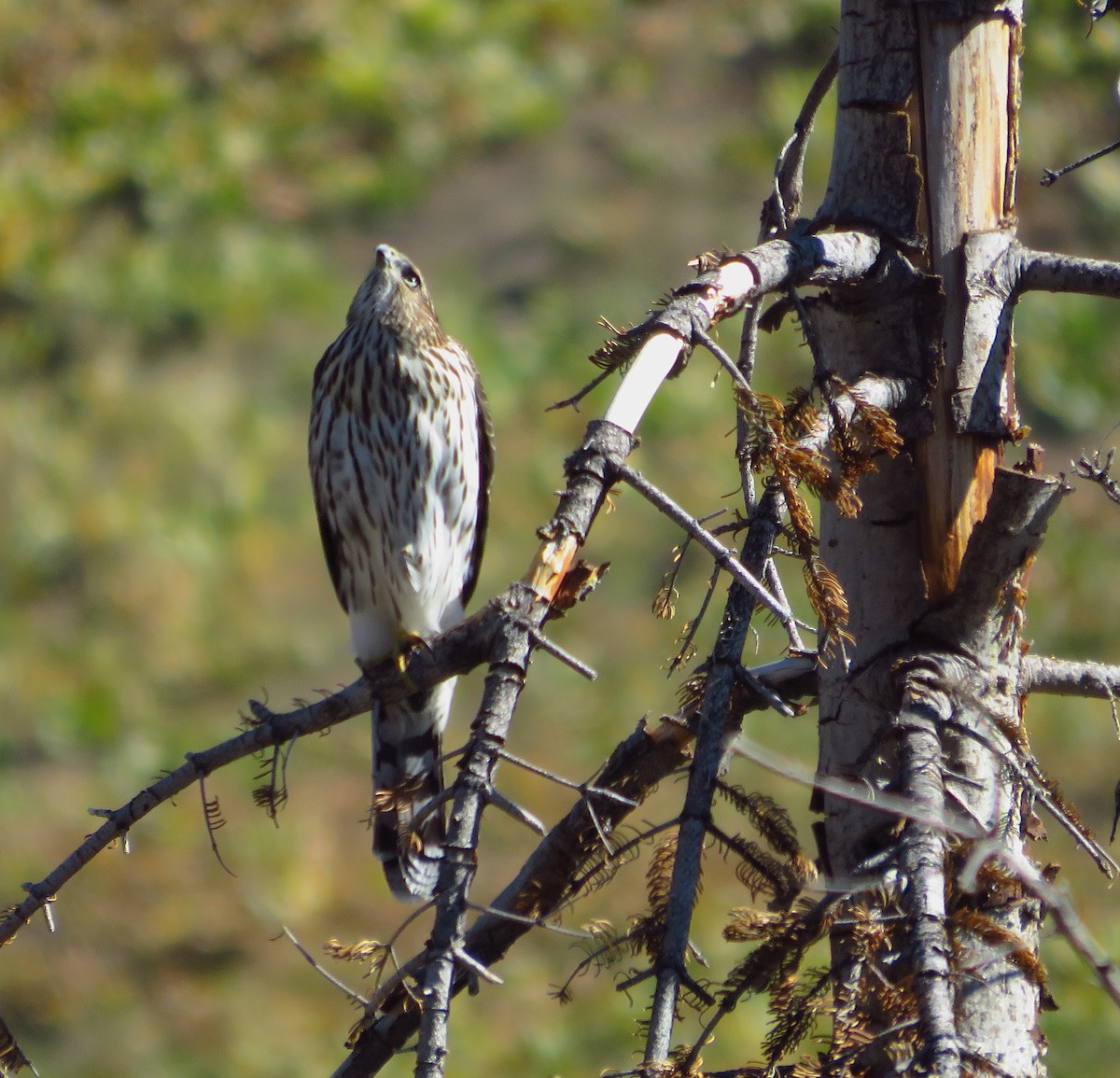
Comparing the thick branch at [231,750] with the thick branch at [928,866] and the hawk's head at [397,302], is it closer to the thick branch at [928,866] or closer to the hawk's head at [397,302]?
the thick branch at [928,866]

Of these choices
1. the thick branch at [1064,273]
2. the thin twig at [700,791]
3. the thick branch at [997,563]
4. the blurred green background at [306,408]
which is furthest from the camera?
the blurred green background at [306,408]

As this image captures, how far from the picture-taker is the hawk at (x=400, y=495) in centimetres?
409

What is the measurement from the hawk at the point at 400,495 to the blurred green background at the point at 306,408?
23.7 inches

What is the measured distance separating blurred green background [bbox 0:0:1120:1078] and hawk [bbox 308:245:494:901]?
0.60 m

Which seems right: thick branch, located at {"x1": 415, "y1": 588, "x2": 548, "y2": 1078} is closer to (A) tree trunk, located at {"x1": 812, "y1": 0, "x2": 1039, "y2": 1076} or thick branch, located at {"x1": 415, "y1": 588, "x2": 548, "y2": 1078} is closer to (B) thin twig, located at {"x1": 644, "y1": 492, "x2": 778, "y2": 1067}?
(B) thin twig, located at {"x1": 644, "y1": 492, "x2": 778, "y2": 1067}

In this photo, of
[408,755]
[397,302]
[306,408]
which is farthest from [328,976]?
[306,408]

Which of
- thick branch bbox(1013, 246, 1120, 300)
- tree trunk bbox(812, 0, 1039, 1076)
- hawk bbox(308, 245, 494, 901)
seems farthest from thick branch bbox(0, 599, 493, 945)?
hawk bbox(308, 245, 494, 901)

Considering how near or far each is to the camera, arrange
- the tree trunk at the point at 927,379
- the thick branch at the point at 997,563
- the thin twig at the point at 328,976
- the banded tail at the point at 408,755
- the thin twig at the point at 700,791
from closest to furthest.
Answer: the thin twig at the point at 700,791 → the thin twig at the point at 328,976 → the thick branch at the point at 997,563 → the tree trunk at the point at 927,379 → the banded tail at the point at 408,755

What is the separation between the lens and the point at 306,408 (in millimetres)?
8398

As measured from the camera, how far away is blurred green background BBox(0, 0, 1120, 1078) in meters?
6.02

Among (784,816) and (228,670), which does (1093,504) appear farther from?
(784,816)

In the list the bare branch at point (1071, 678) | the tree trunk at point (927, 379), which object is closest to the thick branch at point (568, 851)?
the tree trunk at point (927, 379)

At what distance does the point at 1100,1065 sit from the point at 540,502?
3.68 m

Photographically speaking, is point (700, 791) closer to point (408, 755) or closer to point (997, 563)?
point (997, 563)
